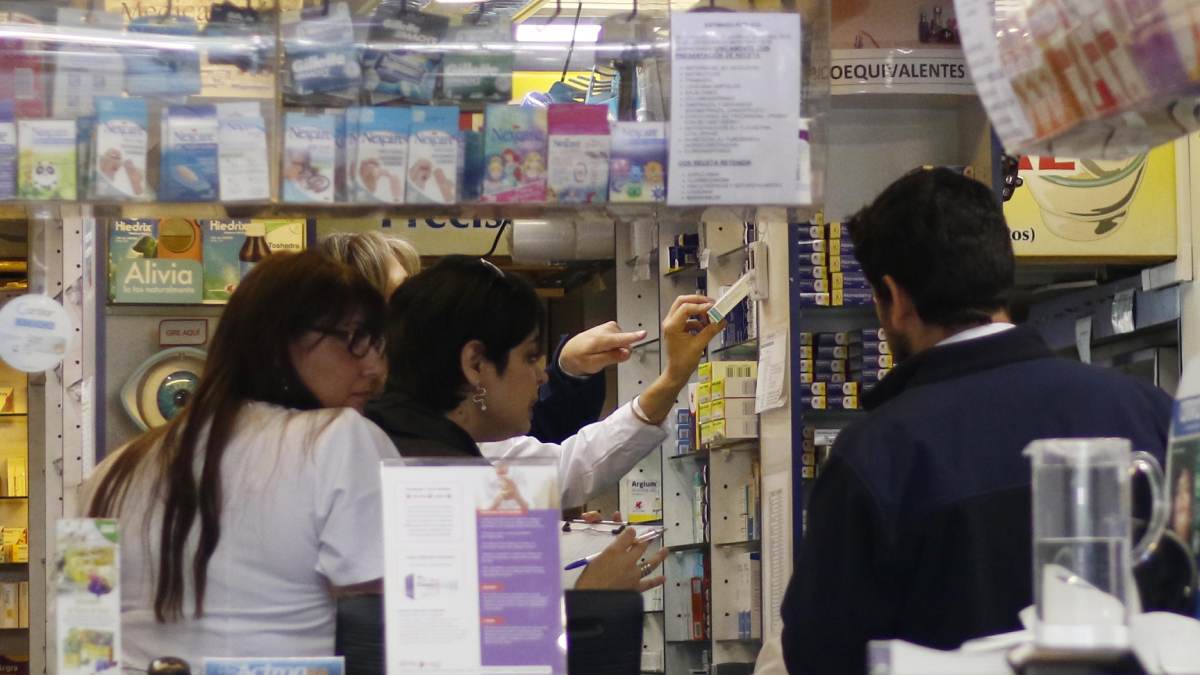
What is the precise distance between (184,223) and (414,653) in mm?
3774

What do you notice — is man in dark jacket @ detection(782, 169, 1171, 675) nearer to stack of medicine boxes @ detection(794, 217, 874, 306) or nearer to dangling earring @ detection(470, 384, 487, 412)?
dangling earring @ detection(470, 384, 487, 412)

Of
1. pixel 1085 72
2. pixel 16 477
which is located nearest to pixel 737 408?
pixel 1085 72

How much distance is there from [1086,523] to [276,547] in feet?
3.86

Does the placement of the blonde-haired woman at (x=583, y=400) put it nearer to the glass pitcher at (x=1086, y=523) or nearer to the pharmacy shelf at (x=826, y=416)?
the pharmacy shelf at (x=826, y=416)

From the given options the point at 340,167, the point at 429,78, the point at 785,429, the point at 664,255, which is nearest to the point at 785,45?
the point at 429,78

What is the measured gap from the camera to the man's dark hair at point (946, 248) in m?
2.58

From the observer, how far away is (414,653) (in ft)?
6.54

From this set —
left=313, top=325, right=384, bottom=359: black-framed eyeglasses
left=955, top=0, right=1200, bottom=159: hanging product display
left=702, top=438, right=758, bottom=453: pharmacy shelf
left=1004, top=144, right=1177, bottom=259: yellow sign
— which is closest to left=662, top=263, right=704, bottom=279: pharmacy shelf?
left=702, top=438, right=758, bottom=453: pharmacy shelf

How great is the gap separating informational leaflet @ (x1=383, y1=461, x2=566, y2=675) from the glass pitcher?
605mm

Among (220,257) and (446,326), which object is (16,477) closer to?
(220,257)

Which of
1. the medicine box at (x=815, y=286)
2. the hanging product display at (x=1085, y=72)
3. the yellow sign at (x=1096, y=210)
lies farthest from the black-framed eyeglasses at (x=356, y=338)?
the yellow sign at (x=1096, y=210)

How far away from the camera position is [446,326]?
3.11 m

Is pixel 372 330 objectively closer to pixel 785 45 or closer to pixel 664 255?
pixel 785 45

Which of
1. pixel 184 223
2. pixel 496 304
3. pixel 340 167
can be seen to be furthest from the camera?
pixel 184 223
